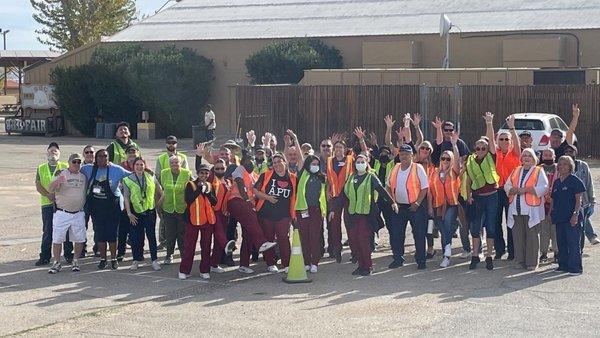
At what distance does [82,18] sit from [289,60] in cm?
2852

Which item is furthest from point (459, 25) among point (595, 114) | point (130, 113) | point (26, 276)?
point (26, 276)

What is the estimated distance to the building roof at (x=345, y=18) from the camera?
132 ft

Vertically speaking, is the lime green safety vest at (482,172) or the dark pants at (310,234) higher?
the lime green safety vest at (482,172)

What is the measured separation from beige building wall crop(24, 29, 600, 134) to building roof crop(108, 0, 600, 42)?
36cm

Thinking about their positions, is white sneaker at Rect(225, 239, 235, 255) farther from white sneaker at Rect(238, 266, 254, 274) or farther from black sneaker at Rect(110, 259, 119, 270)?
black sneaker at Rect(110, 259, 119, 270)

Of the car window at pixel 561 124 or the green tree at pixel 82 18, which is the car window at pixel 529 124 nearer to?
the car window at pixel 561 124

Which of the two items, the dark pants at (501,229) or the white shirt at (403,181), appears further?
the dark pants at (501,229)

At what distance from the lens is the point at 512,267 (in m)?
13.9

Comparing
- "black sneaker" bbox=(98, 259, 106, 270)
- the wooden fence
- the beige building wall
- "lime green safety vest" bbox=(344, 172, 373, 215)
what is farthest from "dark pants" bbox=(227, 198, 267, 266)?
the beige building wall

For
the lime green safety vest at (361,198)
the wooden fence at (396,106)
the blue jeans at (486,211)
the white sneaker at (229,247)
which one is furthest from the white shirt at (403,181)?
the wooden fence at (396,106)

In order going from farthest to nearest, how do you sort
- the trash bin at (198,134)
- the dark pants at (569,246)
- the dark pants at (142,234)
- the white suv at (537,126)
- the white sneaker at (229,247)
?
the trash bin at (198,134), the white suv at (537,126), the dark pants at (142,234), the white sneaker at (229,247), the dark pants at (569,246)

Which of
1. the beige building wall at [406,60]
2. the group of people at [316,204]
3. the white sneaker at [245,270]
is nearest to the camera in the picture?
the group of people at [316,204]

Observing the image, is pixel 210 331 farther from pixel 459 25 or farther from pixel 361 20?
pixel 361 20

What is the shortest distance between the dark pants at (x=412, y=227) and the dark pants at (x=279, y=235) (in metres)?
1.43
